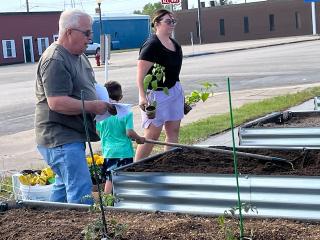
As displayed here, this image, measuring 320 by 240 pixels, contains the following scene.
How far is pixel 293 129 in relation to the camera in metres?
6.97

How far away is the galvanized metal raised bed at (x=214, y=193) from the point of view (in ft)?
14.0

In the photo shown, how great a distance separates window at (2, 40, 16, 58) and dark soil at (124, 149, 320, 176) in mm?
54431

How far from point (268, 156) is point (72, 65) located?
1745 mm

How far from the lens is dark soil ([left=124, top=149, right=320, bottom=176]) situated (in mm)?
5184

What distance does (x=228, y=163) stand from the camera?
5582 mm

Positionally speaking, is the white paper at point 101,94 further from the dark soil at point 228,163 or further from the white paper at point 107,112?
the dark soil at point 228,163

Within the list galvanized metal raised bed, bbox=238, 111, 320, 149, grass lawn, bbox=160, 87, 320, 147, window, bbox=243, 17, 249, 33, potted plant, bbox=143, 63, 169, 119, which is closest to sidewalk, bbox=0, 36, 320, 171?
grass lawn, bbox=160, 87, 320, 147

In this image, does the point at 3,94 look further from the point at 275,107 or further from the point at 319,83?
the point at 275,107

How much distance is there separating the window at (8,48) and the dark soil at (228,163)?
54.4 m

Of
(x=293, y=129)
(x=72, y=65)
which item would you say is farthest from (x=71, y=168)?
(x=293, y=129)

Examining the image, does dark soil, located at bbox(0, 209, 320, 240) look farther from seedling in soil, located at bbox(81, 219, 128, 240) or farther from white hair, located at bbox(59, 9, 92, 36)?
white hair, located at bbox(59, 9, 92, 36)

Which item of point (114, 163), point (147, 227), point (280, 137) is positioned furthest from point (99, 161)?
point (147, 227)

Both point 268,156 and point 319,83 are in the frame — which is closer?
point 268,156

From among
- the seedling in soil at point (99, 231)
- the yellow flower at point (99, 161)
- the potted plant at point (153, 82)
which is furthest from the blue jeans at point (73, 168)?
the yellow flower at point (99, 161)
